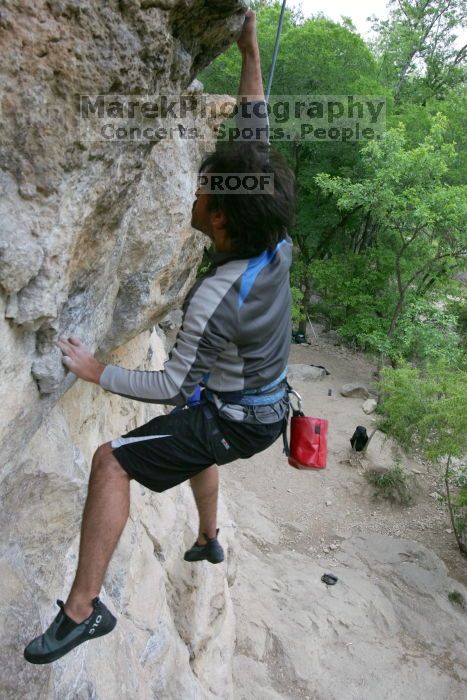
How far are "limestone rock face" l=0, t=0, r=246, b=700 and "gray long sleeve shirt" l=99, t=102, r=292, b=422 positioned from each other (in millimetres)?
436

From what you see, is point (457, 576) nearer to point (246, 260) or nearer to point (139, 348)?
point (139, 348)

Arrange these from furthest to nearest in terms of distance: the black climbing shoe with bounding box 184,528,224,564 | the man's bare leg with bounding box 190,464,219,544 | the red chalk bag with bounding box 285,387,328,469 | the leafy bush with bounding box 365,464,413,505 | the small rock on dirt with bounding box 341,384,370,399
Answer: the small rock on dirt with bounding box 341,384,370,399 → the leafy bush with bounding box 365,464,413,505 → the black climbing shoe with bounding box 184,528,224,564 → the man's bare leg with bounding box 190,464,219,544 → the red chalk bag with bounding box 285,387,328,469

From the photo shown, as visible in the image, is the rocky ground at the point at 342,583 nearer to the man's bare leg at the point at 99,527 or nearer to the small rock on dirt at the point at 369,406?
the small rock on dirt at the point at 369,406

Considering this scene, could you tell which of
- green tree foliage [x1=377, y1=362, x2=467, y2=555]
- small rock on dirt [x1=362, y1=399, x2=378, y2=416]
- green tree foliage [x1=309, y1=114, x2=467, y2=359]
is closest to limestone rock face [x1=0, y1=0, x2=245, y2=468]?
green tree foliage [x1=377, y1=362, x2=467, y2=555]

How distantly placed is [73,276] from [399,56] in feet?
75.4

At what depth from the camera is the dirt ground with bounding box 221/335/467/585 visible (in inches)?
399

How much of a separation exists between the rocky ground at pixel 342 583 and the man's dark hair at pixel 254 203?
5028 millimetres

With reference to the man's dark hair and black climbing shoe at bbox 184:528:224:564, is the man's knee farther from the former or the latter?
black climbing shoe at bbox 184:528:224:564

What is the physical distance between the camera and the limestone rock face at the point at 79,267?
1991 millimetres

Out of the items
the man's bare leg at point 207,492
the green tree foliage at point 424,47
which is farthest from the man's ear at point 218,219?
the green tree foliage at point 424,47

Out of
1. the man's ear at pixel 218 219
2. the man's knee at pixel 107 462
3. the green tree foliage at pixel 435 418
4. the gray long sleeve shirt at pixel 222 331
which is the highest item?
the man's ear at pixel 218 219

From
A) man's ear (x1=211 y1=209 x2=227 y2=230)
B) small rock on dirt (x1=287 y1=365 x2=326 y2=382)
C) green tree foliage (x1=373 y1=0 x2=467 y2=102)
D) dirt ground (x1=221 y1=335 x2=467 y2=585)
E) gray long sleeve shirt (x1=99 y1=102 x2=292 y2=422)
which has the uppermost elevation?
green tree foliage (x1=373 y1=0 x2=467 y2=102)

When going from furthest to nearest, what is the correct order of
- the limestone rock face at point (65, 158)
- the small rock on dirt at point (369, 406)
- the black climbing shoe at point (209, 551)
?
1. the small rock on dirt at point (369, 406)
2. the black climbing shoe at point (209, 551)
3. the limestone rock face at point (65, 158)

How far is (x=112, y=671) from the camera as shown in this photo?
3.31 metres
